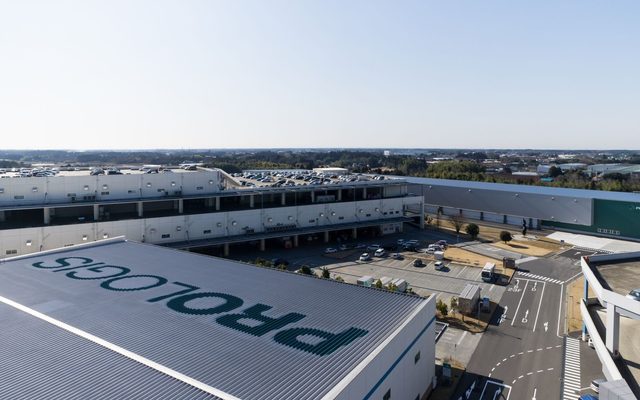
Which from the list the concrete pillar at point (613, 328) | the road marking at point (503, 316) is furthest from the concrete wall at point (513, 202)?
the concrete pillar at point (613, 328)

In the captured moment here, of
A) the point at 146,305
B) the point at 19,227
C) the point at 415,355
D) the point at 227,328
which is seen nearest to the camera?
the point at 227,328

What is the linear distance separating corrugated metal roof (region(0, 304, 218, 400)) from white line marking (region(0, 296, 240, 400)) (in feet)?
0.36

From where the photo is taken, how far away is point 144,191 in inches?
1460

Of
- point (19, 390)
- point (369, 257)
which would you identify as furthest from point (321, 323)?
point (369, 257)

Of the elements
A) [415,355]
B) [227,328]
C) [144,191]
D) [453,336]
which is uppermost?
[144,191]

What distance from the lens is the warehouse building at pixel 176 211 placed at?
31984 mm

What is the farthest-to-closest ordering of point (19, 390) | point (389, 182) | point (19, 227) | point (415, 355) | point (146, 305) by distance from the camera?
point (389, 182) → point (19, 227) → point (146, 305) → point (415, 355) → point (19, 390)

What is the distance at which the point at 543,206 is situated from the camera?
50.1m

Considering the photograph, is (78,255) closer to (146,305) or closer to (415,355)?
(146,305)

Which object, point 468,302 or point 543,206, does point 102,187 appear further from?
point 543,206

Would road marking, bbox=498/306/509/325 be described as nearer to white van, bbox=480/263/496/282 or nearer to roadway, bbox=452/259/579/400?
roadway, bbox=452/259/579/400

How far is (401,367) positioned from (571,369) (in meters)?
9.57

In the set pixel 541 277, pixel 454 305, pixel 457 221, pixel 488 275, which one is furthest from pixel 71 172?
pixel 541 277

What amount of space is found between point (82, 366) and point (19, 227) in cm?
2456
